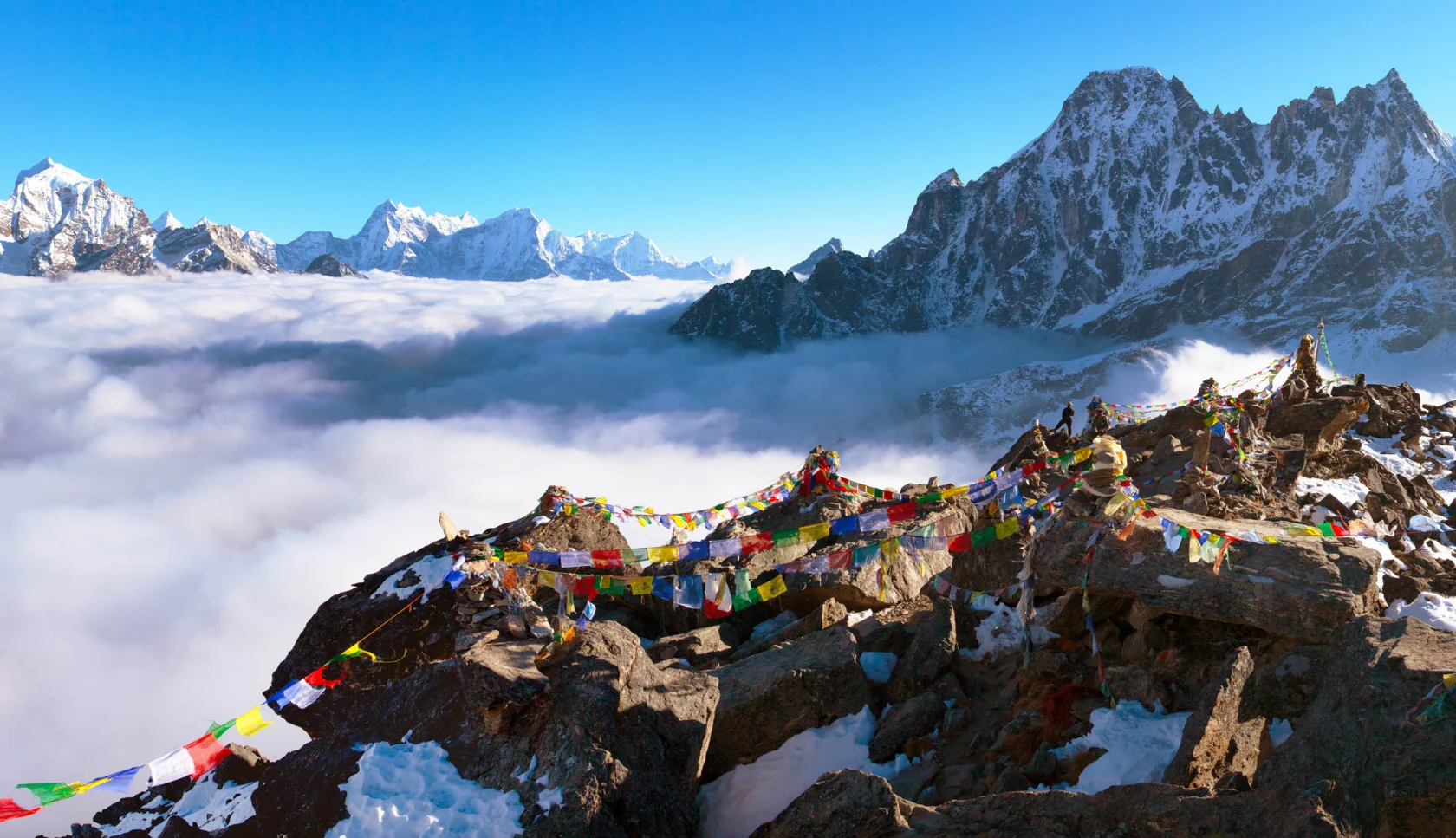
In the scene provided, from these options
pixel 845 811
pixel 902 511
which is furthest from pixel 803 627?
pixel 845 811

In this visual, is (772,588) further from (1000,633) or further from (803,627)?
(1000,633)

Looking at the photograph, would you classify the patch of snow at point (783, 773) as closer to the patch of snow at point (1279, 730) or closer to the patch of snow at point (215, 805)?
the patch of snow at point (1279, 730)

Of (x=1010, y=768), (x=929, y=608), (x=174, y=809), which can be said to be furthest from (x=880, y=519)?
(x=174, y=809)

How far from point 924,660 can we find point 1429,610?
7.03 m

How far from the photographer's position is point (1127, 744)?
25.8ft

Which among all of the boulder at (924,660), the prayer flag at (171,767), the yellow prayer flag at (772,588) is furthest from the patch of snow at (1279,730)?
the prayer flag at (171,767)

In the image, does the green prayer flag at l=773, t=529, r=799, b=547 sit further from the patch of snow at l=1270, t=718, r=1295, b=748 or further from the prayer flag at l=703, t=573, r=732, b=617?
the patch of snow at l=1270, t=718, r=1295, b=748

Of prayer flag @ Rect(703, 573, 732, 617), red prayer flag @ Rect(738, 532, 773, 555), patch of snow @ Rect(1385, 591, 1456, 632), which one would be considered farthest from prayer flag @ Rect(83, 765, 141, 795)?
patch of snow @ Rect(1385, 591, 1456, 632)

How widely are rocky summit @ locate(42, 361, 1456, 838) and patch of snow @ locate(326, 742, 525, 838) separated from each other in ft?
0.12

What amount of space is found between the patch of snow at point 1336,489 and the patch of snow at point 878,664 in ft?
47.2

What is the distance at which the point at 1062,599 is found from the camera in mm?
10945

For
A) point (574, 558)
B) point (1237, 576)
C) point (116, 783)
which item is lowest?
point (116, 783)

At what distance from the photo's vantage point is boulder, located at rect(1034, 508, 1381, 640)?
8609 millimetres

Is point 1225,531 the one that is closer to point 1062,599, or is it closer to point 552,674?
point 1062,599
